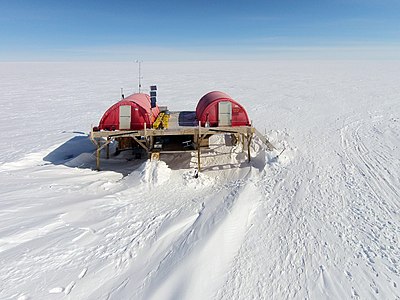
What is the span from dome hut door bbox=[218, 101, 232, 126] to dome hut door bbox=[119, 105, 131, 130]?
4328 millimetres

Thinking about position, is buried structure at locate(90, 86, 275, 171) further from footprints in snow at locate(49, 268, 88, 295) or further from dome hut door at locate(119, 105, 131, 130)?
footprints in snow at locate(49, 268, 88, 295)

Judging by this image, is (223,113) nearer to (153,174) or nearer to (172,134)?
(172,134)

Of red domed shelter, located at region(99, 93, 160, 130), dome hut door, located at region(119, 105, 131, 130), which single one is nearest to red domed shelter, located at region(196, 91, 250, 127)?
red domed shelter, located at region(99, 93, 160, 130)

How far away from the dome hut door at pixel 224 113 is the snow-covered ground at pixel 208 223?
6.22ft

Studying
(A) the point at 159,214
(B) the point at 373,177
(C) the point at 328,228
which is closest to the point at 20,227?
(A) the point at 159,214

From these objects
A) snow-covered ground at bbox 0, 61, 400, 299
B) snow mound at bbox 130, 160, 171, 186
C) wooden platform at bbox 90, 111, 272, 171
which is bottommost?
snow-covered ground at bbox 0, 61, 400, 299

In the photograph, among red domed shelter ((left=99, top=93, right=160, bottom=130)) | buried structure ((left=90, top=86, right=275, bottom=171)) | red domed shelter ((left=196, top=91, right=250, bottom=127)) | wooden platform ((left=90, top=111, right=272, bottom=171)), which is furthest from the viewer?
red domed shelter ((left=196, top=91, right=250, bottom=127))

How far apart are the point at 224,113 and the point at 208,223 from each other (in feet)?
22.1

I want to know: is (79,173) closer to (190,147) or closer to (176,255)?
(190,147)

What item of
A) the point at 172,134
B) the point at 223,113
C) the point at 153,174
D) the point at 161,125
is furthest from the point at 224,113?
the point at 153,174

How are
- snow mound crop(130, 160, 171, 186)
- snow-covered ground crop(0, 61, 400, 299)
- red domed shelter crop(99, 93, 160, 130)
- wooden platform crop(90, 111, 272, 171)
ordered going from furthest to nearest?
red domed shelter crop(99, 93, 160, 130), wooden platform crop(90, 111, 272, 171), snow mound crop(130, 160, 171, 186), snow-covered ground crop(0, 61, 400, 299)

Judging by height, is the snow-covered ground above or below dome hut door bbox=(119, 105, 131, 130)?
below

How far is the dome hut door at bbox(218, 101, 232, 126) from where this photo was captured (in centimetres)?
1459

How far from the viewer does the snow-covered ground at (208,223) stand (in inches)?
278
